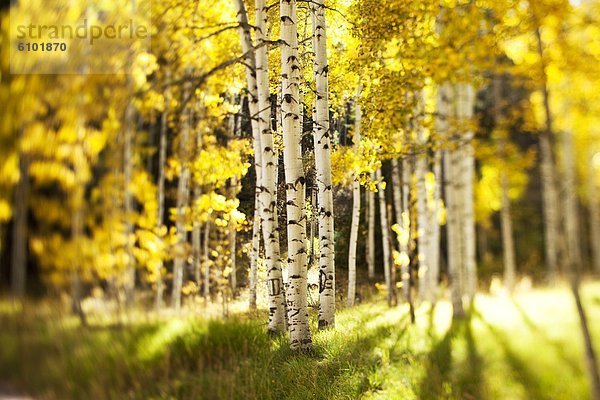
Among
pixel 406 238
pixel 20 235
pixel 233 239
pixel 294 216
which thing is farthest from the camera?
pixel 406 238

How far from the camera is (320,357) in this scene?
5316 millimetres

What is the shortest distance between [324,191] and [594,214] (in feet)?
11.3

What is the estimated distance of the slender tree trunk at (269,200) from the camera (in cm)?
544

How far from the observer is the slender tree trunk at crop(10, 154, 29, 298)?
9.63 feet

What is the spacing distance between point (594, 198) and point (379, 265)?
13.1 ft

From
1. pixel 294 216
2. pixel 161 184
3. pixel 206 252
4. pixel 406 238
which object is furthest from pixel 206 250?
pixel 406 238

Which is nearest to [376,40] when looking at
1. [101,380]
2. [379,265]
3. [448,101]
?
[448,101]

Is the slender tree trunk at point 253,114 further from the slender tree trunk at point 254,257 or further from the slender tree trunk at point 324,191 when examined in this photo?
the slender tree trunk at point 324,191

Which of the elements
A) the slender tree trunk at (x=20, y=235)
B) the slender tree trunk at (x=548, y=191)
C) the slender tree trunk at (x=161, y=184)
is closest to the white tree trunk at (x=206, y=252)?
the slender tree trunk at (x=161, y=184)

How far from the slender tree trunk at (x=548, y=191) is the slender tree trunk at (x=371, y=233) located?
10.1 feet

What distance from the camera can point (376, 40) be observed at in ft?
19.5

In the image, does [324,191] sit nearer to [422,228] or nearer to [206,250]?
[422,228]

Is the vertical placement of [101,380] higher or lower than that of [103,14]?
lower

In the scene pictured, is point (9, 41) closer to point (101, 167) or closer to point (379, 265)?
point (101, 167)
